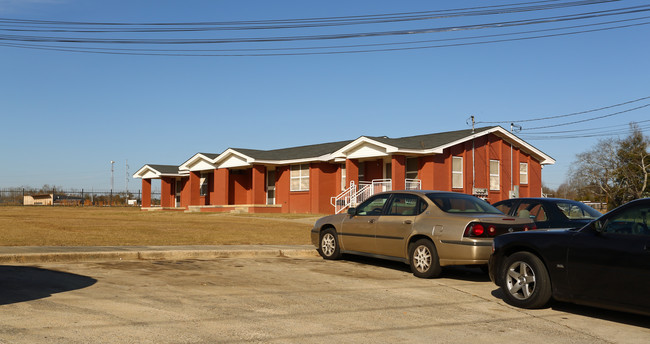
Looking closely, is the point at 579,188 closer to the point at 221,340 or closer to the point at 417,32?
the point at 417,32

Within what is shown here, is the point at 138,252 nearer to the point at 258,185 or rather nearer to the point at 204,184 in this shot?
the point at 258,185

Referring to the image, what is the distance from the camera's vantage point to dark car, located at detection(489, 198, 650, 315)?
657 centimetres

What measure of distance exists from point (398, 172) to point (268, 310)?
24.6m

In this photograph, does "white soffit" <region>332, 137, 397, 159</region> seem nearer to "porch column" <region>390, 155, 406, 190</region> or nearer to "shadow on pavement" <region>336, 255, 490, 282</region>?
"porch column" <region>390, 155, 406, 190</region>

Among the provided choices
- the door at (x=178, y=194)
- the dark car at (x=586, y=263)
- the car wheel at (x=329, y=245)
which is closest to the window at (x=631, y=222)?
the dark car at (x=586, y=263)

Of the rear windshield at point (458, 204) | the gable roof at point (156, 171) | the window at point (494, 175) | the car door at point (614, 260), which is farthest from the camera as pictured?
the gable roof at point (156, 171)

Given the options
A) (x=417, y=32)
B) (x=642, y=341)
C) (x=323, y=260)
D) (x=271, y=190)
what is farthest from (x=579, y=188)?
(x=642, y=341)

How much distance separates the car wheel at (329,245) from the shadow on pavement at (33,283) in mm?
5006

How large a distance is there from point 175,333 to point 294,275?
4424 mm

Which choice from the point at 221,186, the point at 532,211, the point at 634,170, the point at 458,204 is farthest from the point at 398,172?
the point at 634,170

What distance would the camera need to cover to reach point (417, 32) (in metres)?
26.9

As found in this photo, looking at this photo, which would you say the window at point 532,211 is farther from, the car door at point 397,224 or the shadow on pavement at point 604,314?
the shadow on pavement at point 604,314

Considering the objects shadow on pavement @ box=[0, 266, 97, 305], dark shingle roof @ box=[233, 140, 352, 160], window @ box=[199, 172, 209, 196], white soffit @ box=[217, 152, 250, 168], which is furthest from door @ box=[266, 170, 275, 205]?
shadow on pavement @ box=[0, 266, 97, 305]

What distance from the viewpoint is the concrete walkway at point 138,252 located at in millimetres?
10961
